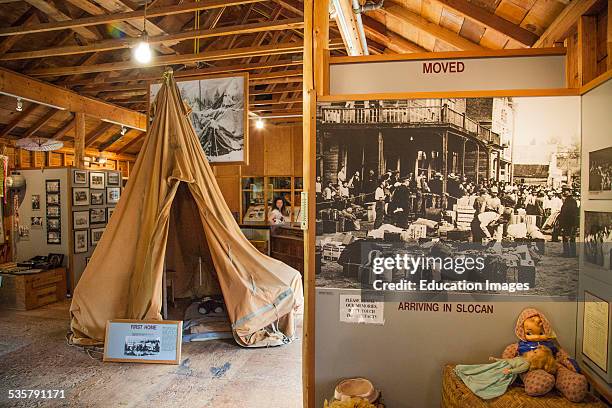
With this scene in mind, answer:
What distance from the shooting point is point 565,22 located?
218 cm

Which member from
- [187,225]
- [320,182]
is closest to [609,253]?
[320,182]

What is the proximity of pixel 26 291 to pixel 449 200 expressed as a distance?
5.73 meters

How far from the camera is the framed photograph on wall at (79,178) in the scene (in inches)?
253

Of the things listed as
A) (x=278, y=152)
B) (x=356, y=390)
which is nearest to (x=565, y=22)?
(x=356, y=390)

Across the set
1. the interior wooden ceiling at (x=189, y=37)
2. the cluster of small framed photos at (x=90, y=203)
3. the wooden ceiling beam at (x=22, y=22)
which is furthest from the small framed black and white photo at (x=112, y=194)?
the wooden ceiling beam at (x=22, y=22)

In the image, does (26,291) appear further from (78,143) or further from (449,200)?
(449,200)

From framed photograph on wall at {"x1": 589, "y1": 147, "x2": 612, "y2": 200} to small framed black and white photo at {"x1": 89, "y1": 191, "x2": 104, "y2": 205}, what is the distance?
22.6 feet

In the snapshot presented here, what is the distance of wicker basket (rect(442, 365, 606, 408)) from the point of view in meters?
1.74

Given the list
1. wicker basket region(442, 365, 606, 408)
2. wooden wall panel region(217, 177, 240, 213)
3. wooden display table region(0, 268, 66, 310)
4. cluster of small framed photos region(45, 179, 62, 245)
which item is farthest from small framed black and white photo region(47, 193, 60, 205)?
wicker basket region(442, 365, 606, 408)

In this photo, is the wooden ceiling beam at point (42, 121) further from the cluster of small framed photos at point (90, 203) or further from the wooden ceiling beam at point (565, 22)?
the wooden ceiling beam at point (565, 22)

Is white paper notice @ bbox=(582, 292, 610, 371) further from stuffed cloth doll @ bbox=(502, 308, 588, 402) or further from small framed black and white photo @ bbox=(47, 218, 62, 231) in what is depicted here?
small framed black and white photo @ bbox=(47, 218, 62, 231)

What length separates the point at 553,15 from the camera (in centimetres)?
235

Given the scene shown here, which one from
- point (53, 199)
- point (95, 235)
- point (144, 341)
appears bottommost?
point (144, 341)

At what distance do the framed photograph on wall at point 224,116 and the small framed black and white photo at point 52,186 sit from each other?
277cm
